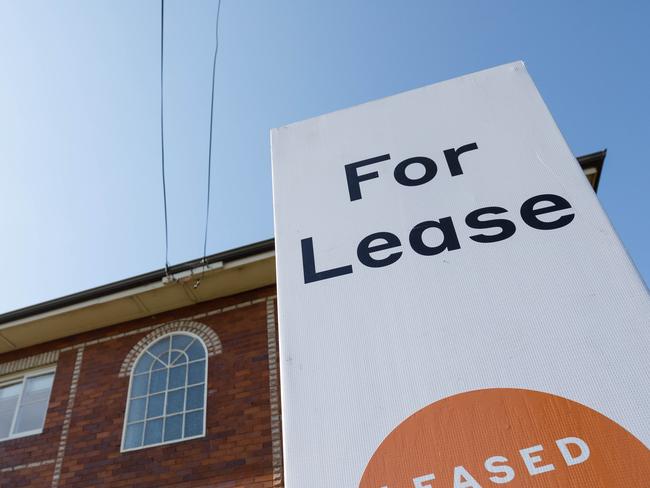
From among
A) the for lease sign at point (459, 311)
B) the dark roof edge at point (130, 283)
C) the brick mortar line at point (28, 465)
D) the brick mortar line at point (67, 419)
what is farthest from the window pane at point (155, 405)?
the for lease sign at point (459, 311)

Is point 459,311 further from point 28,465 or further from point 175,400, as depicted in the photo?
point 28,465

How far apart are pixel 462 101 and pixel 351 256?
45.2 inches

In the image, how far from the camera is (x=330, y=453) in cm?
240

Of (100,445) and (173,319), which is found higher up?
(173,319)

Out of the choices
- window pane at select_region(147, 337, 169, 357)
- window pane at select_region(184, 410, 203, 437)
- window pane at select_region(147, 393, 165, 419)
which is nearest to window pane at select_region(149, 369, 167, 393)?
window pane at select_region(147, 393, 165, 419)

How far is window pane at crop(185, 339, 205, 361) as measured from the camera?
28.5 ft

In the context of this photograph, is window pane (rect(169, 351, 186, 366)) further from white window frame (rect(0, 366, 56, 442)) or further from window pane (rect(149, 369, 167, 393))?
white window frame (rect(0, 366, 56, 442))

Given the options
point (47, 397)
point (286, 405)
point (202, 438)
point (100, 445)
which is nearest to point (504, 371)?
point (286, 405)

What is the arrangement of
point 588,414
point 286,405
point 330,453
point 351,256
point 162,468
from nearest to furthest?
point 588,414
point 330,453
point 286,405
point 351,256
point 162,468

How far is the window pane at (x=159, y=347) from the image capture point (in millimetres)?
8977

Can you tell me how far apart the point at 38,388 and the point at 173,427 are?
Answer: 2649mm

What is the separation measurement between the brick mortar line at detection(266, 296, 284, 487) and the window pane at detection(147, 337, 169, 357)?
5.14 ft

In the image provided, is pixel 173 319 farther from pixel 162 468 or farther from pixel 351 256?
pixel 351 256

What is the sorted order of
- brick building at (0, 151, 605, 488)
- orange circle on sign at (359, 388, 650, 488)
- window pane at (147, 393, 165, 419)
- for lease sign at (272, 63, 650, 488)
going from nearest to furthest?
orange circle on sign at (359, 388, 650, 488), for lease sign at (272, 63, 650, 488), brick building at (0, 151, 605, 488), window pane at (147, 393, 165, 419)
